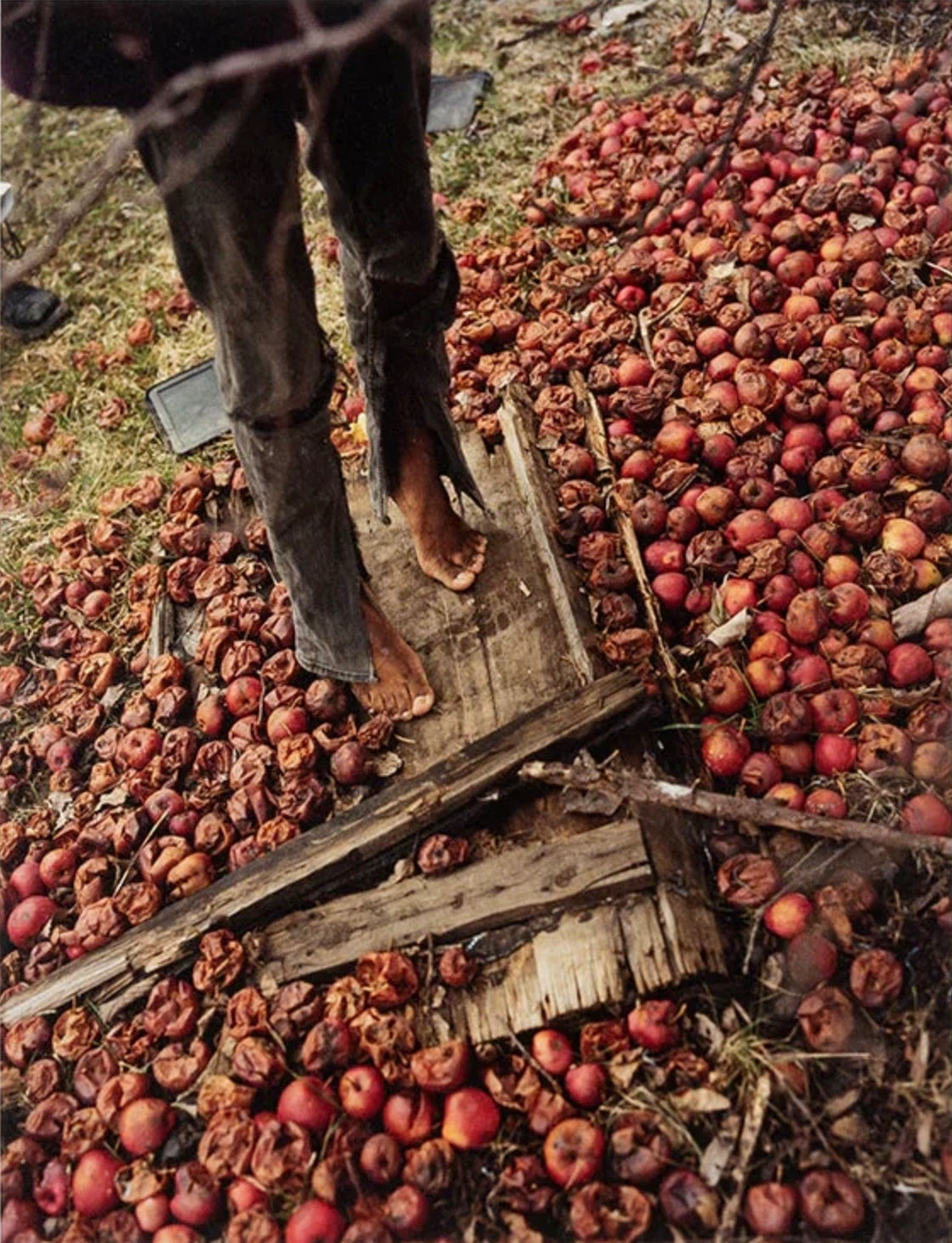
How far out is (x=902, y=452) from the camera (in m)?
2.61

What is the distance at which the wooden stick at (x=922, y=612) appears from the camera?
2314 mm

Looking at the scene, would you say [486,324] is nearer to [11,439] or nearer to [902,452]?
[902,452]

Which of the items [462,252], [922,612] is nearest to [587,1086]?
[922,612]

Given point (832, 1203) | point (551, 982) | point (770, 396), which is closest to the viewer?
point (832, 1203)

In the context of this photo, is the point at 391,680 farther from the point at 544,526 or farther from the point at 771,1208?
the point at 771,1208

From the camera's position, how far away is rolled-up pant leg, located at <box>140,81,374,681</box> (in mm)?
1608

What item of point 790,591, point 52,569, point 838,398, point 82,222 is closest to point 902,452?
point 838,398

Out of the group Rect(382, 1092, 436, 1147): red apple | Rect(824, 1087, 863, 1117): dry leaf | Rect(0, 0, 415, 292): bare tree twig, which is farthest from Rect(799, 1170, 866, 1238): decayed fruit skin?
Rect(0, 0, 415, 292): bare tree twig

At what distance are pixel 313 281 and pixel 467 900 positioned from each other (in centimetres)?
132

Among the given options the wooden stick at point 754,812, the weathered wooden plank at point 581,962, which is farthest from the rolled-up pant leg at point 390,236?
the weathered wooden plank at point 581,962

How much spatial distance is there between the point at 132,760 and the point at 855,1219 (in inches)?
77.3

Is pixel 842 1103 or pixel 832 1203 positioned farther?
pixel 842 1103

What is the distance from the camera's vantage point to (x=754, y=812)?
1990mm

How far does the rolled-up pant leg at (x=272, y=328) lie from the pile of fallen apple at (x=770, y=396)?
65 cm
